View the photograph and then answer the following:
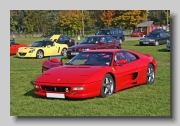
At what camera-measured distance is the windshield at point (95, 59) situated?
8.48 m

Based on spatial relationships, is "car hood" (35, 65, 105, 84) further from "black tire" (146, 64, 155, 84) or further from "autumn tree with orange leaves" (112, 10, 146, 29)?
"autumn tree with orange leaves" (112, 10, 146, 29)

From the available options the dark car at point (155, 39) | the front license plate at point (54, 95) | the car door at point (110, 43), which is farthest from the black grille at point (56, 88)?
the dark car at point (155, 39)

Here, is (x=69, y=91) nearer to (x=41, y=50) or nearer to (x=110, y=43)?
(x=110, y=43)

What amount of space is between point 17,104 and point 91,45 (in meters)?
11.9

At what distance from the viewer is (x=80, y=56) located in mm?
9023

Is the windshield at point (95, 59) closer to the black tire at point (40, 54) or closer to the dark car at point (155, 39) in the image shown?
the black tire at point (40, 54)

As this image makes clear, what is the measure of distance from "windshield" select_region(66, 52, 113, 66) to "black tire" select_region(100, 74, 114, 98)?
1.57ft

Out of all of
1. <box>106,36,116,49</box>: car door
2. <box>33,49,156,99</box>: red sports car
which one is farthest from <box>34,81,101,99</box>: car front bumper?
<box>106,36,116,49</box>: car door

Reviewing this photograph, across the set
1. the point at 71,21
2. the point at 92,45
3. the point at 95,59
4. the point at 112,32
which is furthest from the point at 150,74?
the point at 71,21

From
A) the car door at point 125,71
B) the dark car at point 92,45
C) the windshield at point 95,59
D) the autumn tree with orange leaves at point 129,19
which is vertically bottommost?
the car door at point 125,71

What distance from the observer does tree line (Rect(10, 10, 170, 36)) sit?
44.9 metres

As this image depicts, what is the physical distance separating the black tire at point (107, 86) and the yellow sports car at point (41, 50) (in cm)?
1348

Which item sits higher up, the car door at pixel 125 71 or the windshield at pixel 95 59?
the windshield at pixel 95 59

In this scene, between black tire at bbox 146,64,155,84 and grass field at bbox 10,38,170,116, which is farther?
black tire at bbox 146,64,155,84
